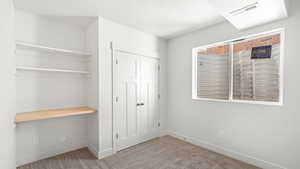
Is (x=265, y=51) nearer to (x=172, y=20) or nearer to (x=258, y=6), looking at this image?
(x=258, y=6)

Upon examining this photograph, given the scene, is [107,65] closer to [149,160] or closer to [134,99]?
[134,99]

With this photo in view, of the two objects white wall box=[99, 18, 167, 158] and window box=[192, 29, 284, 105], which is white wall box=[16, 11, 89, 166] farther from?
window box=[192, 29, 284, 105]

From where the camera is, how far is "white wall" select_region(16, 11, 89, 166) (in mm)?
2250

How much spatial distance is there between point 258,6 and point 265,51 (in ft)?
3.24

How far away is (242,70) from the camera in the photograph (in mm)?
2480

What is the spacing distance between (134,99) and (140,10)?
1827mm

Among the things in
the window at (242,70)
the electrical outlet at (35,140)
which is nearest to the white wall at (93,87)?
the electrical outlet at (35,140)

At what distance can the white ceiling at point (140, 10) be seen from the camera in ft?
6.59

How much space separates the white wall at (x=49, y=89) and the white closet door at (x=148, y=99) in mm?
1275

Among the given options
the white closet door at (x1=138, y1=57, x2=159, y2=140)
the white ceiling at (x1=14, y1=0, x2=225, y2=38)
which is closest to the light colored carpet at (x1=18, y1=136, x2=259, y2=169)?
the white closet door at (x1=138, y1=57, x2=159, y2=140)

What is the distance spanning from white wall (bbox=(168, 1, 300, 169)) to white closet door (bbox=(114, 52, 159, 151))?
58 centimetres

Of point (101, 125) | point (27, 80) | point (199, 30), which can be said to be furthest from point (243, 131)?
point (27, 80)

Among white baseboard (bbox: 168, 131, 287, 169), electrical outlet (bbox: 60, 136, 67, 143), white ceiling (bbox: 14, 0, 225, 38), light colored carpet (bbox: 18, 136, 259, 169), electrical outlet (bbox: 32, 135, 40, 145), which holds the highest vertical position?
white ceiling (bbox: 14, 0, 225, 38)

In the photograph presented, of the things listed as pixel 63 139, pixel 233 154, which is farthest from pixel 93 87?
pixel 233 154
